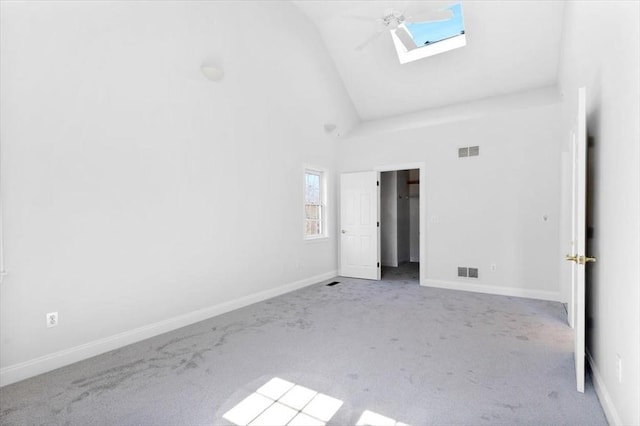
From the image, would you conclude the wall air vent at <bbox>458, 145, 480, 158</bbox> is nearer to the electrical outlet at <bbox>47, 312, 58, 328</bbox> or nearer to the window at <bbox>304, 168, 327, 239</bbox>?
the window at <bbox>304, 168, 327, 239</bbox>

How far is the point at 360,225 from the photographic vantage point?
5961 millimetres

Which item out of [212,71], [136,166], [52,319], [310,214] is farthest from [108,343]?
[310,214]

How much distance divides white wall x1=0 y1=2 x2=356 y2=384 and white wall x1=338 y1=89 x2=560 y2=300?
99.5 inches

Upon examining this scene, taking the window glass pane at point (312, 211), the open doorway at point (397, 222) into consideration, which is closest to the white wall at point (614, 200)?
the window glass pane at point (312, 211)

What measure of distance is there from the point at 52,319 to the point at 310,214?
3869mm

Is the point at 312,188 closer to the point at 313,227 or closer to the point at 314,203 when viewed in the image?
the point at 314,203

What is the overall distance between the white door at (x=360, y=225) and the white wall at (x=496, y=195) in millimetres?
747

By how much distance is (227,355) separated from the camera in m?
2.75

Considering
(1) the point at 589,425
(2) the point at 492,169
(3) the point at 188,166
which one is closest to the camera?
(1) the point at 589,425

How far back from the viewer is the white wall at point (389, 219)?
7.54 meters

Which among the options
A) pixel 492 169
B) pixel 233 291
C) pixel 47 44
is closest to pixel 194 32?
pixel 47 44

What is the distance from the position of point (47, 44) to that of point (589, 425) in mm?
4471

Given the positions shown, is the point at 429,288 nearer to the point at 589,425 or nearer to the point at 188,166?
the point at 589,425

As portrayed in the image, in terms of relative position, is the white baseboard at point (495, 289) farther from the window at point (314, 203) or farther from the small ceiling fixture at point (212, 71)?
the small ceiling fixture at point (212, 71)
